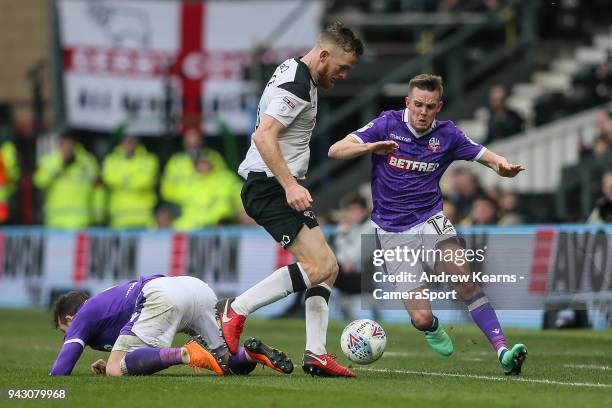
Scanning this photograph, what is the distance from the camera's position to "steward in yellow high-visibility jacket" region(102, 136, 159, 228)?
68.7 feet

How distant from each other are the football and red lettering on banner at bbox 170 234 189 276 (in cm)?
1029

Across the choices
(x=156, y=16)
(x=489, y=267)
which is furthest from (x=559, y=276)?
(x=156, y=16)

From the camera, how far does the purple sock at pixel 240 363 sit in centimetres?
985

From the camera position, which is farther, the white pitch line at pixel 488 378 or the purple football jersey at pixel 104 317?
the purple football jersey at pixel 104 317

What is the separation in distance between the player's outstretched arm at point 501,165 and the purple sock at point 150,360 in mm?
2653

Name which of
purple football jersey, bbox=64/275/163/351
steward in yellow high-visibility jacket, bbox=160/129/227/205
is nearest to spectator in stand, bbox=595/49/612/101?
steward in yellow high-visibility jacket, bbox=160/129/227/205

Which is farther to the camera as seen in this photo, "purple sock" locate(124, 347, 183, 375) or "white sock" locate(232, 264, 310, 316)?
"white sock" locate(232, 264, 310, 316)

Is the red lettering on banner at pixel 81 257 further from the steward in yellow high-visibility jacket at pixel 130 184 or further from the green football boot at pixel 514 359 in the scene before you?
the green football boot at pixel 514 359

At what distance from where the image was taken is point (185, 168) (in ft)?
68.2

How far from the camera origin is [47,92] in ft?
92.4

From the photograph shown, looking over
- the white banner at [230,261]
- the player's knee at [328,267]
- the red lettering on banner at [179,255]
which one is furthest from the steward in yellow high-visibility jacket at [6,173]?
the player's knee at [328,267]

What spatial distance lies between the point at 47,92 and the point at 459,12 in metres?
8.96

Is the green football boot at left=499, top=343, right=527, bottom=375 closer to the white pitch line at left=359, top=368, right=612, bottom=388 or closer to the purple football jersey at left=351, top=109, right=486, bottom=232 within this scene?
the white pitch line at left=359, top=368, right=612, bottom=388

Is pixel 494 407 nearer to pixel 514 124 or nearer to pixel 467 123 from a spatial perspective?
pixel 514 124
